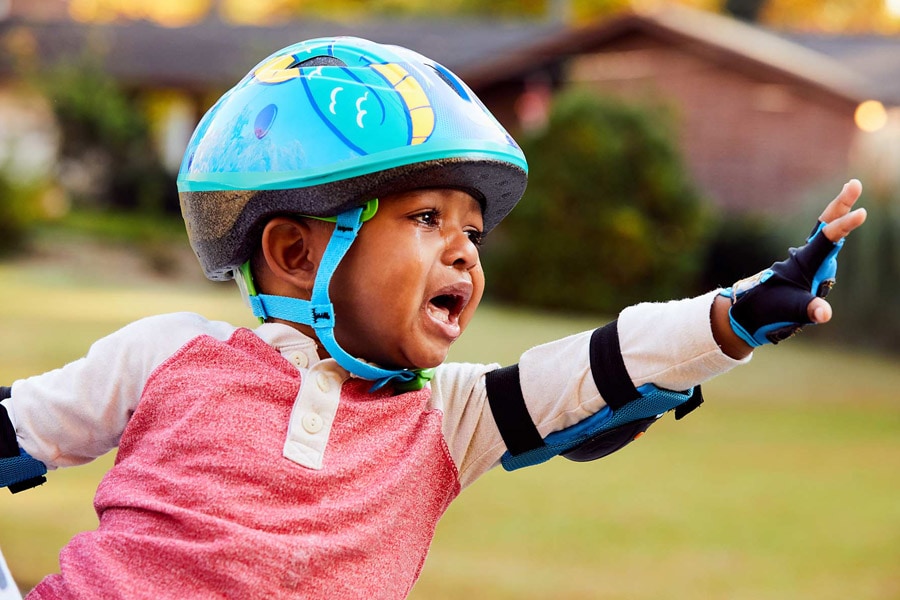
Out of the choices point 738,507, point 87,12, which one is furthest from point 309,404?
point 87,12

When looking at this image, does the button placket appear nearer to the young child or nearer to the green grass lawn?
the young child

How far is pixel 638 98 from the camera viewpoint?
2077cm

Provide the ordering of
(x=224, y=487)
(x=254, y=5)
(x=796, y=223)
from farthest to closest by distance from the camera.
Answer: (x=254, y=5)
(x=796, y=223)
(x=224, y=487)

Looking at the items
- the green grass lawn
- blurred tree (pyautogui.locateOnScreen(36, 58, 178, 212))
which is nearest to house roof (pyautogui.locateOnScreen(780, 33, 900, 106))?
the green grass lawn

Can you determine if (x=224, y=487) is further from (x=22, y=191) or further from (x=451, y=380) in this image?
(x=22, y=191)

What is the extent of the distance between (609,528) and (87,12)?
42.5 m

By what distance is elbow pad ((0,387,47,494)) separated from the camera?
2.54 meters

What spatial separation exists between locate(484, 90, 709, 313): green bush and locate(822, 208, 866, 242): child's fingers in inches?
631

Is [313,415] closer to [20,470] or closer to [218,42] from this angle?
[20,470]

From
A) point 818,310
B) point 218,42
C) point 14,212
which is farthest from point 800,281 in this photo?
point 218,42

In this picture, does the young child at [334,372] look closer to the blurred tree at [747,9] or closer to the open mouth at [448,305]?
the open mouth at [448,305]

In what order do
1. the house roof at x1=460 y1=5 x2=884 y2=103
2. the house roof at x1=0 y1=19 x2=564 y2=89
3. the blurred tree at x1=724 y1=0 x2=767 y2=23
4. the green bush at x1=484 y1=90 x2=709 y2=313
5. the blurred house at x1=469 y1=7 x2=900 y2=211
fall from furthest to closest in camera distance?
the blurred tree at x1=724 y1=0 x2=767 y2=23 → the house roof at x1=0 y1=19 x2=564 y2=89 → the house roof at x1=460 y1=5 x2=884 y2=103 → the blurred house at x1=469 y1=7 x2=900 y2=211 → the green bush at x1=484 y1=90 x2=709 y2=313

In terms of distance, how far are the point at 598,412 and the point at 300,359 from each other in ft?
2.08

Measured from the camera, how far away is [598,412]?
254cm
